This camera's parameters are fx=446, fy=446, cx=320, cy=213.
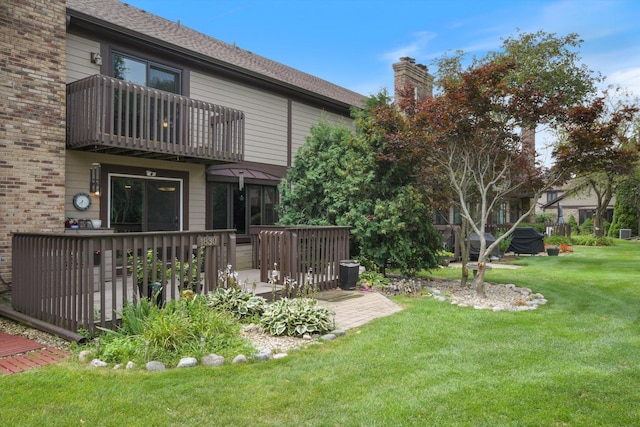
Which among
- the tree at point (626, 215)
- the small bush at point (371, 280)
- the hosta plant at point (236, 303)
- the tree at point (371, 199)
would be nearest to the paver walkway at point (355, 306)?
the small bush at point (371, 280)

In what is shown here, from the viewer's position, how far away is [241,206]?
12.0 m

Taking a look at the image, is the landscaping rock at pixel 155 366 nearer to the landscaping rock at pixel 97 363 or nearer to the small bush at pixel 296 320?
the landscaping rock at pixel 97 363

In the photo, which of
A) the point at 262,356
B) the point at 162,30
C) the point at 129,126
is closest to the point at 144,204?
the point at 129,126

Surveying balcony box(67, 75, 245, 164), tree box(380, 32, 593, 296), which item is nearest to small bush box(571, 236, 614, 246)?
tree box(380, 32, 593, 296)

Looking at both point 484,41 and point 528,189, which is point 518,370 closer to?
point 528,189

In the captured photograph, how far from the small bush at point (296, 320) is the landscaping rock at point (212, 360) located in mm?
1141

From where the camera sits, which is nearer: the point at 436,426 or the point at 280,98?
the point at 436,426

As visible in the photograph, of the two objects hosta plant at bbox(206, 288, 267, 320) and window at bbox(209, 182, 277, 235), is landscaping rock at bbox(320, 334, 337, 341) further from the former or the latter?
window at bbox(209, 182, 277, 235)

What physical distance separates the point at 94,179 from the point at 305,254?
14.7ft

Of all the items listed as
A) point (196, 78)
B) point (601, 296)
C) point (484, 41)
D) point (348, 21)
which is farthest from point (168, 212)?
point (484, 41)

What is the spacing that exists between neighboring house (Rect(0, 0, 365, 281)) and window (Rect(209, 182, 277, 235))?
3 cm

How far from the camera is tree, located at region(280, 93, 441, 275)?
956 cm

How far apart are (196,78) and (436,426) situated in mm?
9937

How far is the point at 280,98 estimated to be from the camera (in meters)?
13.1
